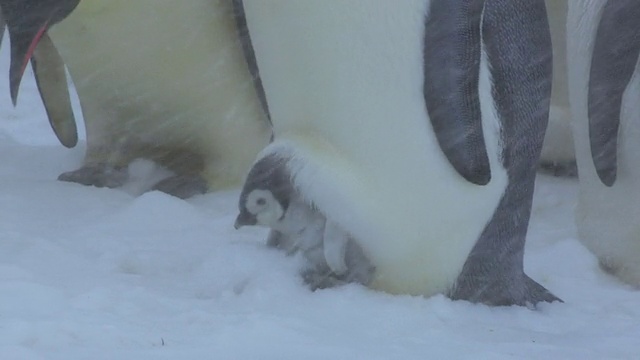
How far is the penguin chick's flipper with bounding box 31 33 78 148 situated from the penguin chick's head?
1104 mm

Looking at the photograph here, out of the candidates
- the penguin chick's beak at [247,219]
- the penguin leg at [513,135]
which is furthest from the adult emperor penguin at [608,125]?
the penguin chick's beak at [247,219]

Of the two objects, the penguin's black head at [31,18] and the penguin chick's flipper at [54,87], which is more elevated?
the penguin's black head at [31,18]

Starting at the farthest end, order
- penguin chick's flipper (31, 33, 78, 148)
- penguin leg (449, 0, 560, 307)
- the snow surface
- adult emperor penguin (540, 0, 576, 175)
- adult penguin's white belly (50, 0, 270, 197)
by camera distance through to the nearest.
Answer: adult emperor penguin (540, 0, 576, 175) < penguin chick's flipper (31, 33, 78, 148) < adult penguin's white belly (50, 0, 270, 197) < penguin leg (449, 0, 560, 307) < the snow surface

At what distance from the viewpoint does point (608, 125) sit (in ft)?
7.59

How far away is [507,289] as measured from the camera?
2.07m

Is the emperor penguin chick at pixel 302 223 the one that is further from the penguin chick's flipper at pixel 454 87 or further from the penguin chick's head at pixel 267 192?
the penguin chick's flipper at pixel 454 87

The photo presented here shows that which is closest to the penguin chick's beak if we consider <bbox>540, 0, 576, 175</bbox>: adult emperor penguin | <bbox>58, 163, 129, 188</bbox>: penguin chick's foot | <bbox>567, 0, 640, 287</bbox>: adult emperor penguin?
<bbox>567, 0, 640, 287</bbox>: adult emperor penguin

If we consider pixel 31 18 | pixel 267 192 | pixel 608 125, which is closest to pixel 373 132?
Result: pixel 267 192

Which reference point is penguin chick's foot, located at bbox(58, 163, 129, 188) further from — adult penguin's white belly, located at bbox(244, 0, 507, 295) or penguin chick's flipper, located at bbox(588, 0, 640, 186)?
penguin chick's flipper, located at bbox(588, 0, 640, 186)

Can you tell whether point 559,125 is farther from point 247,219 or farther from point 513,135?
point 247,219

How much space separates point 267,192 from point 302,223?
0.27 ft

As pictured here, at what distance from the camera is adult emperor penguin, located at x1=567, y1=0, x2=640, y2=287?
2.30 meters

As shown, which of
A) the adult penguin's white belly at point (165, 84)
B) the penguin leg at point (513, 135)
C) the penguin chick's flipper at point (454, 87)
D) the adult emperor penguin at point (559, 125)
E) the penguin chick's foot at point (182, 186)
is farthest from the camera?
the adult emperor penguin at point (559, 125)

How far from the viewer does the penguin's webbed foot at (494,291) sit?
206 centimetres
